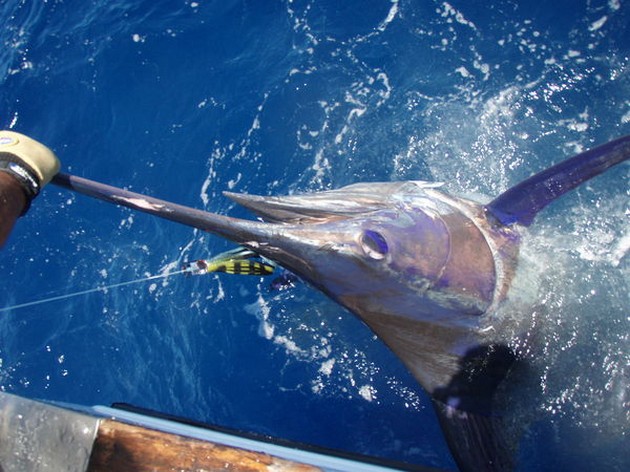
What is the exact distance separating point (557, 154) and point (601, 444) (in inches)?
102

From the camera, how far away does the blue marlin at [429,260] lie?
9.62 feet

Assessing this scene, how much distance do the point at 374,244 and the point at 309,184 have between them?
2.45m

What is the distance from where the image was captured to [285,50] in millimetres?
6133

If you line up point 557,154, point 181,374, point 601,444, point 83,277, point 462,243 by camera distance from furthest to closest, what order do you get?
point 83,277, point 181,374, point 557,154, point 601,444, point 462,243

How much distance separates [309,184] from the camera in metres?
5.38

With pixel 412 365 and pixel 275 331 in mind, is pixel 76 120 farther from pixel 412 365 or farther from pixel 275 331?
pixel 412 365

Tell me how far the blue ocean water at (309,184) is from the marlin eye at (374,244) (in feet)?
4.94

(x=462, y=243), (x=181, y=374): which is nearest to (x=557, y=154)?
(x=462, y=243)

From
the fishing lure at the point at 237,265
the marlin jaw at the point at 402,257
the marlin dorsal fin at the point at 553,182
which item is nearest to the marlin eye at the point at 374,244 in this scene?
the marlin jaw at the point at 402,257

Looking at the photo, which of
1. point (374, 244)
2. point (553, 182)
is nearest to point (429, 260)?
point (374, 244)

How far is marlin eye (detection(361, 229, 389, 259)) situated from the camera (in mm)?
3000

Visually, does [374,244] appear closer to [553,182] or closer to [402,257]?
[402,257]

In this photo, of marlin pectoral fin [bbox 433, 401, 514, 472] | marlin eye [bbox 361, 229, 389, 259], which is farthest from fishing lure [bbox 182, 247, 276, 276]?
marlin pectoral fin [bbox 433, 401, 514, 472]

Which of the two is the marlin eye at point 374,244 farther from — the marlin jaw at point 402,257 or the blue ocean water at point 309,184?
the blue ocean water at point 309,184
